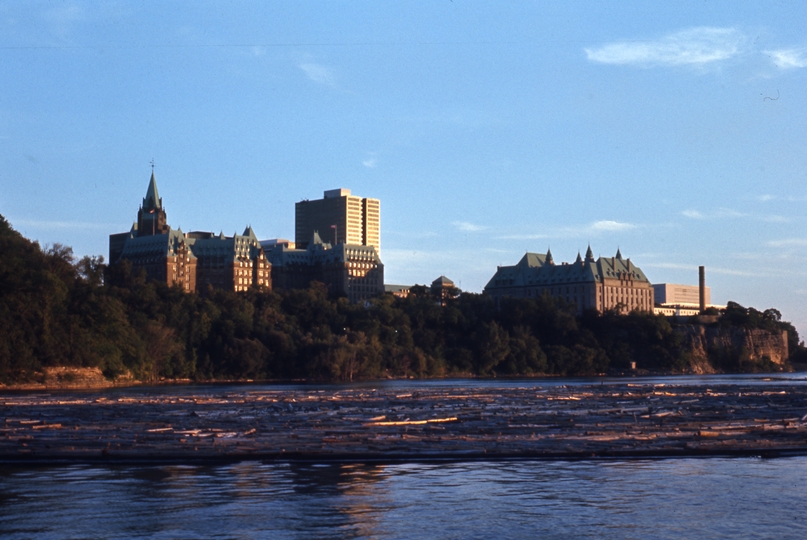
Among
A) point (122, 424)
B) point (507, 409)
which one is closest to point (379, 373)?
point (507, 409)

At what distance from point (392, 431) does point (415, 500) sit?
19.5m

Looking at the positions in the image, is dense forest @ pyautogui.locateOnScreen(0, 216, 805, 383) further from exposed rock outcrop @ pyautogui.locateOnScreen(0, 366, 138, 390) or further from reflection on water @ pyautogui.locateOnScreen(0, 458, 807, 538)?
reflection on water @ pyautogui.locateOnScreen(0, 458, 807, 538)

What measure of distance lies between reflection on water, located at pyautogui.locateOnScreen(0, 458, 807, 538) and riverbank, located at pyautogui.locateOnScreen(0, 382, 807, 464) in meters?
2.34

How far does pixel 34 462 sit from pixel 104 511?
10988mm

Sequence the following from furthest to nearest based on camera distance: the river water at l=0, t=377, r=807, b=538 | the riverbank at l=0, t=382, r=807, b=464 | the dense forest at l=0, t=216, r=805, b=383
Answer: the dense forest at l=0, t=216, r=805, b=383
the riverbank at l=0, t=382, r=807, b=464
the river water at l=0, t=377, r=807, b=538

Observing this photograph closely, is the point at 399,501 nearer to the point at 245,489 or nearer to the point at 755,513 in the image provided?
the point at 245,489

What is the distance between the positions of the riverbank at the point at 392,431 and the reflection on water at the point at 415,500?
2343mm

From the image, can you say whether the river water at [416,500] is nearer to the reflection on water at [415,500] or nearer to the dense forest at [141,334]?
the reflection on water at [415,500]

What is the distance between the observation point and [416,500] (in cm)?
2914

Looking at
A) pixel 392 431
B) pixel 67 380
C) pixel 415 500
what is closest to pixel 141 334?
pixel 67 380

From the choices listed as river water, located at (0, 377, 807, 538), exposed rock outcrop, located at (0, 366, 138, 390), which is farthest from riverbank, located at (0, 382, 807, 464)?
exposed rock outcrop, located at (0, 366, 138, 390)

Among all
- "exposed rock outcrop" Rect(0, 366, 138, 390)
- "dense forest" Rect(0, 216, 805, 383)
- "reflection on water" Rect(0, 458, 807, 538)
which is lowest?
"exposed rock outcrop" Rect(0, 366, 138, 390)

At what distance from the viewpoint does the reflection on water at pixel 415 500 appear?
82.9ft

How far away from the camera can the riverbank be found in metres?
38.5
